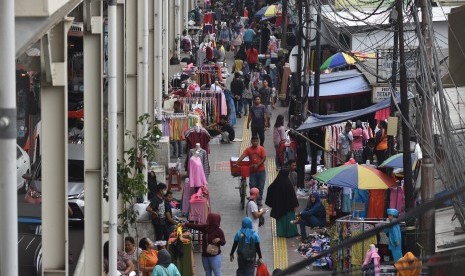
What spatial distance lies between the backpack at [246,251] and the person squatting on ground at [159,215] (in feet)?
7.37

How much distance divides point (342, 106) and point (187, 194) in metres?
10.4

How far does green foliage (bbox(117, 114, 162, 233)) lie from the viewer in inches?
732

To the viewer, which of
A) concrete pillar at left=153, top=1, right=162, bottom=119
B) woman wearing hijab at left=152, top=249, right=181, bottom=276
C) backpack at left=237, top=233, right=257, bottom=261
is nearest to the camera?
woman wearing hijab at left=152, top=249, right=181, bottom=276

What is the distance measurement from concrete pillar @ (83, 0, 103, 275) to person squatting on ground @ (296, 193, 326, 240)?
7.89 metres

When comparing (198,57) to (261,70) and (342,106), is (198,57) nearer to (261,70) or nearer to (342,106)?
(261,70)

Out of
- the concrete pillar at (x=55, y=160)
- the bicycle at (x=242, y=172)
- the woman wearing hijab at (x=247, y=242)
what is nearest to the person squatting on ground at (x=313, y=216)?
the bicycle at (x=242, y=172)

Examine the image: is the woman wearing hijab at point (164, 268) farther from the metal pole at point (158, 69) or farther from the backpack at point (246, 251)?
the metal pole at point (158, 69)

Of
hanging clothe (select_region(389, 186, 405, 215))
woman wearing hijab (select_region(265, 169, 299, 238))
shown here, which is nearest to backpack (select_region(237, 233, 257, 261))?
hanging clothe (select_region(389, 186, 405, 215))

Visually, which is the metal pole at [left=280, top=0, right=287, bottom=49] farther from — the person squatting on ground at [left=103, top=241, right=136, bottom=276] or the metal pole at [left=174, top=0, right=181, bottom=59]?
the person squatting on ground at [left=103, top=241, right=136, bottom=276]

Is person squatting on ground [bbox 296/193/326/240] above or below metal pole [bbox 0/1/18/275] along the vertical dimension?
below

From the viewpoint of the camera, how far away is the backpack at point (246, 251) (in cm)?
1870

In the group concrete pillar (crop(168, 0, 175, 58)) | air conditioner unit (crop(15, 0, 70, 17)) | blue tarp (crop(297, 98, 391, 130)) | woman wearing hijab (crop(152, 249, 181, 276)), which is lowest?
woman wearing hijab (crop(152, 249, 181, 276))

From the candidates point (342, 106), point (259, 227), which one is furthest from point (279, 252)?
point (342, 106)

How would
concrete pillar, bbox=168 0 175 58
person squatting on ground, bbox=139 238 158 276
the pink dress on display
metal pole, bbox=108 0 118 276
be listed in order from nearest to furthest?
metal pole, bbox=108 0 118 276 < person squatting on ground, bbox=139 238 158 276 < the pink dress on display < concrete pillar, bbox=168 0 175 58
